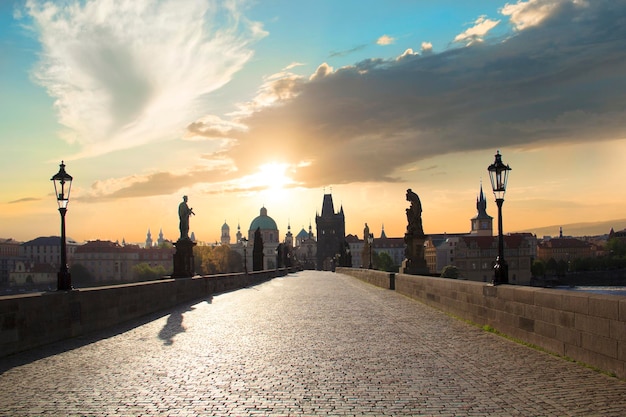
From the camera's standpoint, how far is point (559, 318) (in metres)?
9.74

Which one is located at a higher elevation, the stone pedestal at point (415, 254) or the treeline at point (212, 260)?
the stone pedestal at point (415, 254)

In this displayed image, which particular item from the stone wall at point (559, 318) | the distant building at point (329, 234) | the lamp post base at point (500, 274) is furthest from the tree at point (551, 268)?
the lamp post base at point (500, 274)

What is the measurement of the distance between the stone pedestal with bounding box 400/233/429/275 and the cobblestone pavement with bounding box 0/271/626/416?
48.4 feet

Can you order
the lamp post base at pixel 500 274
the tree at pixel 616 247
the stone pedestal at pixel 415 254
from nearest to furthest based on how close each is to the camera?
the lamp post base at pixel 500 274
the stone pedestal at pixel 415 254
the tree at pixel 616 247

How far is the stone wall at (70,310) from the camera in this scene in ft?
35.3

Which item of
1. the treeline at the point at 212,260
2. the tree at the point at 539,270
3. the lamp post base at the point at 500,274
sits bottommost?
the tree at the point at 539,270

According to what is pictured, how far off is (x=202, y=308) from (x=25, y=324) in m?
9.56

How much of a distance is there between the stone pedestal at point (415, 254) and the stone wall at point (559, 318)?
42.9ft

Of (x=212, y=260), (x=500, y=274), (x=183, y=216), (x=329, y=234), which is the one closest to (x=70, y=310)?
(x=500, y=274)

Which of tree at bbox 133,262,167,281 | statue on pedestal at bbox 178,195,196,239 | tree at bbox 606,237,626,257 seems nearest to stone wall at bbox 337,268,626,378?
statue on pedestal at bbox 178,195,196,239

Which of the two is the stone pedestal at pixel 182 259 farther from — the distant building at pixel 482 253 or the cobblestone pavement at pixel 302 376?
the distant building at pixel 482 253

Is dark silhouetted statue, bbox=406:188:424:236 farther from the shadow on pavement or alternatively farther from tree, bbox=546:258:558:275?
tree, bbox=546:258:558:275

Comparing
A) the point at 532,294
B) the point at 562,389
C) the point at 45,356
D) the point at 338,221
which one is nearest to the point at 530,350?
the point at 532,294

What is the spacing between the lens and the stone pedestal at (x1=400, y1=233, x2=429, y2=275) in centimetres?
2882
